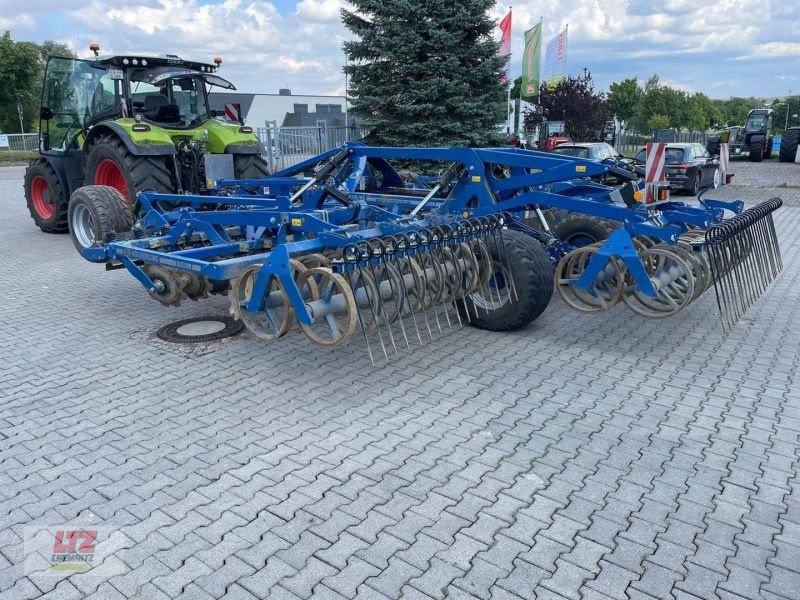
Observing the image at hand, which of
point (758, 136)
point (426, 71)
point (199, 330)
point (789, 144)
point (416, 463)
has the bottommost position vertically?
point (416, 463)

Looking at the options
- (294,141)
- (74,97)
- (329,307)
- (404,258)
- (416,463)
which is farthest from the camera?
(294,141)

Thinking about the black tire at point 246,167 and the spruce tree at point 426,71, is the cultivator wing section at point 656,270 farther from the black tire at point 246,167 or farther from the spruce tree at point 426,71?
the spruce tree at point 426,71

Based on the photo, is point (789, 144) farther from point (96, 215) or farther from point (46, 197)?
point (96, 215)

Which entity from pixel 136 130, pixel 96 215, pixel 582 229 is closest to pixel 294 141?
pixel 136 130

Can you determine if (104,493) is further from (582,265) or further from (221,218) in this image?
(582,265)

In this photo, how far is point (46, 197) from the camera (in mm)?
10977

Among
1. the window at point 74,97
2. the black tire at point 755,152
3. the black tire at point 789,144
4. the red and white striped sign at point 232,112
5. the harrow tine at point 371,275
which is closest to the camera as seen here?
the harrow tine at point 371,275

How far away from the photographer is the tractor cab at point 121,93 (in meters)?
9.26

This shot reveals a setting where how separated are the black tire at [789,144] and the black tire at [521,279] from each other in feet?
97.5

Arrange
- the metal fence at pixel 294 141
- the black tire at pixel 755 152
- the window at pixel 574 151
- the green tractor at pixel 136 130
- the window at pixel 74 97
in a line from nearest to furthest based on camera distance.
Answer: the green tractor at pixel 136 130 < the window at pixel 74 97 < the window at pixel 574 151 < the metal fence at pixel 294 141 < the black tire at pixel 755 152

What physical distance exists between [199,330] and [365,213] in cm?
183

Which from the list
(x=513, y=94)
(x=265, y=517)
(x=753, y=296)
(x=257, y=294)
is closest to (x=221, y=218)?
(x=257, y=294)

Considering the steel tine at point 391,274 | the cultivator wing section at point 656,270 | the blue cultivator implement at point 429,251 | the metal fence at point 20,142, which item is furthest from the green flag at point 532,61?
the metal fence at point 20,142

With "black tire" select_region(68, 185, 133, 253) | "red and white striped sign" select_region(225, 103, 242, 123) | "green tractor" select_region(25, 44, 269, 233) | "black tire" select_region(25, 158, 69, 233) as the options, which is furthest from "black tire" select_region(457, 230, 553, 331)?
"black tire" select_region(25, 158, 69, 233)
